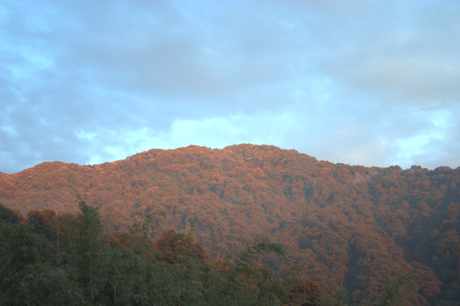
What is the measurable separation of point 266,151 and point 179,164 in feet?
157

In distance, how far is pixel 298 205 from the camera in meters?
115

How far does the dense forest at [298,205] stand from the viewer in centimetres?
6781

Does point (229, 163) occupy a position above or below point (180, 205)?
above

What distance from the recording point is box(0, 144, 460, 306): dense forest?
222ft

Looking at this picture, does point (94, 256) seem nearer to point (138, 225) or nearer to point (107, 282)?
point (107, 282)

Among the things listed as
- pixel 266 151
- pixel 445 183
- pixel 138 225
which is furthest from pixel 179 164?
pixel 138 225

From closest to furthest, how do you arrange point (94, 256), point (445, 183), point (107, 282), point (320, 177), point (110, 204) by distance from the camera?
point (107, 282) → point (94, 256) → point (445, 183) → point (110, 204) → point (320, 177)

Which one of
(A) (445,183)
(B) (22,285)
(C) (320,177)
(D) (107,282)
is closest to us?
(B) (22,285)

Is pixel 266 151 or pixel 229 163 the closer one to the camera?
pixel 229 163

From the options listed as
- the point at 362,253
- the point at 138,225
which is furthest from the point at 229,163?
the point at 138,225

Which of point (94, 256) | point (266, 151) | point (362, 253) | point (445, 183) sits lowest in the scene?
point (362, 253)

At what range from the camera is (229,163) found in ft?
479

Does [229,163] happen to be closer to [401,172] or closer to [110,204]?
[110,204]

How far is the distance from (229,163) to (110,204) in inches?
2274
